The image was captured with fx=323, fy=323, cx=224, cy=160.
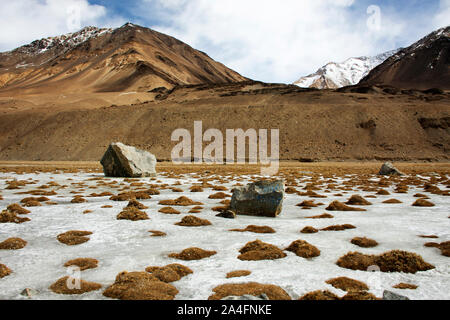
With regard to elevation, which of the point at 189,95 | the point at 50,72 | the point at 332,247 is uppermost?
the point at 50,72

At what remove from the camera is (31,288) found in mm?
4602

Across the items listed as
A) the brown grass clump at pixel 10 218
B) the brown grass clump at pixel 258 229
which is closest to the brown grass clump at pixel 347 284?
the brown grass clump at pixel 258 229

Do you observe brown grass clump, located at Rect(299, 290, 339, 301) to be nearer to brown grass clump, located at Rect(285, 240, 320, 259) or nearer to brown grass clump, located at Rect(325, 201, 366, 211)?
brown grass clump, located at Rect(285, 240, 320, 259)

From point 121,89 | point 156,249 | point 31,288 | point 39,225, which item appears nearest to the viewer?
point 31,288

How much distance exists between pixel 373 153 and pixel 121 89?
386 feet

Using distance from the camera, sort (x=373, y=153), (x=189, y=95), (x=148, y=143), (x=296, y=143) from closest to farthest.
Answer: (x=373, y=153) → (x=296, y=143) → (x=148, y=143) → (x=189, y=95)

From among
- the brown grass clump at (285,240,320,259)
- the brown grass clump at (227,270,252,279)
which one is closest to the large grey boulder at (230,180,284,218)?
the brown grass clump at (285,240,320,259)

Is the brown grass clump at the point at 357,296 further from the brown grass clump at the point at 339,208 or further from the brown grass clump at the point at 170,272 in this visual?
the brown grass clump at the point at 339,208

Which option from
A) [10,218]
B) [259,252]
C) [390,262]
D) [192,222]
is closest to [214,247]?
[259,252]

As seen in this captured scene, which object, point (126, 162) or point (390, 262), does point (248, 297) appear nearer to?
point (390, 262)

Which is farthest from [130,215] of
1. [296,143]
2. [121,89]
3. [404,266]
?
[121,89]

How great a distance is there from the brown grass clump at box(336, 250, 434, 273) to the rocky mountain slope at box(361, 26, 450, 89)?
508 ft

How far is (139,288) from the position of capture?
14.5ft
